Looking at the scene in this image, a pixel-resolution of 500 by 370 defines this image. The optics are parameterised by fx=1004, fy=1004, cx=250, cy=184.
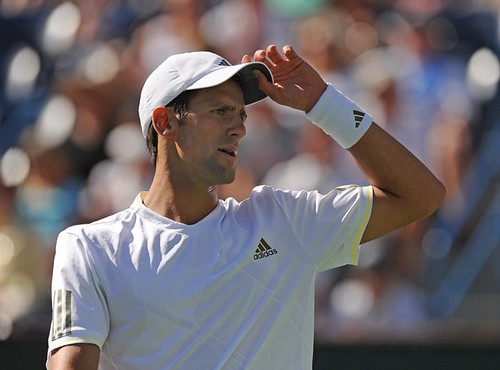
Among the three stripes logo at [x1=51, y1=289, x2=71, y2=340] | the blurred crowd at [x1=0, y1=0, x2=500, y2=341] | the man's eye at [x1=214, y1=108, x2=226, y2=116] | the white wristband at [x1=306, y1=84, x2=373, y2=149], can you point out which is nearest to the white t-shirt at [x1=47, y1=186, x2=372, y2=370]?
the three stripes logo at [x1=51, y1=289, x2=71, y2=340]

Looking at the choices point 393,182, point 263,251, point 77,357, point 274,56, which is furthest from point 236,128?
point 77,357

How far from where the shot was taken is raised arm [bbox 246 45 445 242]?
10.3 ft

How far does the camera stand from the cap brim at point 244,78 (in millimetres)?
3038

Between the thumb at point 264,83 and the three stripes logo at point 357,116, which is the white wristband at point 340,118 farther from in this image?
the thumb at point 264,83

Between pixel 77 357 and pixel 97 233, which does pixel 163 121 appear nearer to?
pixel 97 233

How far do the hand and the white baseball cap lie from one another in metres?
0.04

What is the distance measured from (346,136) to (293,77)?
26 cm

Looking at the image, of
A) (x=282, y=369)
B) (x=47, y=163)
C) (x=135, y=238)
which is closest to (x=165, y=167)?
(x=135, y=238)

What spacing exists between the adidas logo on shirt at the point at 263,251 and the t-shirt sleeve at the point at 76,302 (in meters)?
0.48

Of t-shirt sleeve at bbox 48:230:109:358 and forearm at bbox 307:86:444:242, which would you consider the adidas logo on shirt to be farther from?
t-shirt sleeve at bbox 48:230:109:358

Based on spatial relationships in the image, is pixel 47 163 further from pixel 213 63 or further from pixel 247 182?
pixel 213 63

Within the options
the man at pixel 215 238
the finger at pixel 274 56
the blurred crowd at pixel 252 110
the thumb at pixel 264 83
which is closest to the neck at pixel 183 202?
the man at pixel 215 238

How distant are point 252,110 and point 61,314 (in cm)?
378

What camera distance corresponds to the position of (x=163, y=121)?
127 inches
